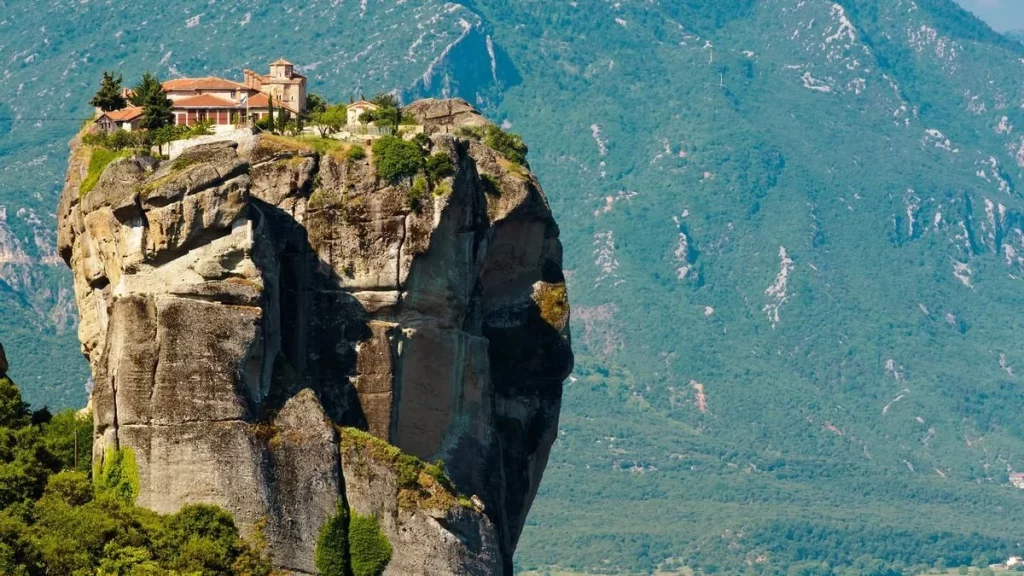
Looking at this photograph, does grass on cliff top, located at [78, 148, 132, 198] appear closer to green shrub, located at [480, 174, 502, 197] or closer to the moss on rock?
green shrub, located at [480, 174, 502, 197]

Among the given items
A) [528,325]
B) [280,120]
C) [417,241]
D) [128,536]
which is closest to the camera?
[128,536]

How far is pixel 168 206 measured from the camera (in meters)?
84.7

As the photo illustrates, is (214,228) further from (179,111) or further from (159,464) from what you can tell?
(179,111)

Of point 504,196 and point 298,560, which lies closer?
point 298,560

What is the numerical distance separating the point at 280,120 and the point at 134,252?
1414cm

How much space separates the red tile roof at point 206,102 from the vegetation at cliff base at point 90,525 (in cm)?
1650

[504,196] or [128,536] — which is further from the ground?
[504,196]

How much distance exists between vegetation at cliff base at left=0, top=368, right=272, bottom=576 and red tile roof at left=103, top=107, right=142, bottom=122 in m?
14.2

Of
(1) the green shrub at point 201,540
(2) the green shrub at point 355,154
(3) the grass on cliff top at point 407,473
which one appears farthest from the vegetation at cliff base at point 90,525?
(2) the green shrub at point 355,154

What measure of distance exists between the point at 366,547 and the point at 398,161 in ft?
38.5

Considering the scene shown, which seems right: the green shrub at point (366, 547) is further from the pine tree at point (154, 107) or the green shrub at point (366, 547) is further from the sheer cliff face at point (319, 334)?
the pine tree at point (154, 107)

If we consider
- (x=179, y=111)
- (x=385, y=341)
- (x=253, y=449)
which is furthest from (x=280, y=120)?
(x=253, y=449)

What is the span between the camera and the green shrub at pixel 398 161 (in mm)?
91375

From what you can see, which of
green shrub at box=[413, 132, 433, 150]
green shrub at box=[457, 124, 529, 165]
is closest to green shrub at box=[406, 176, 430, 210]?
green shrub at box=[413, 132, 433, 150]
